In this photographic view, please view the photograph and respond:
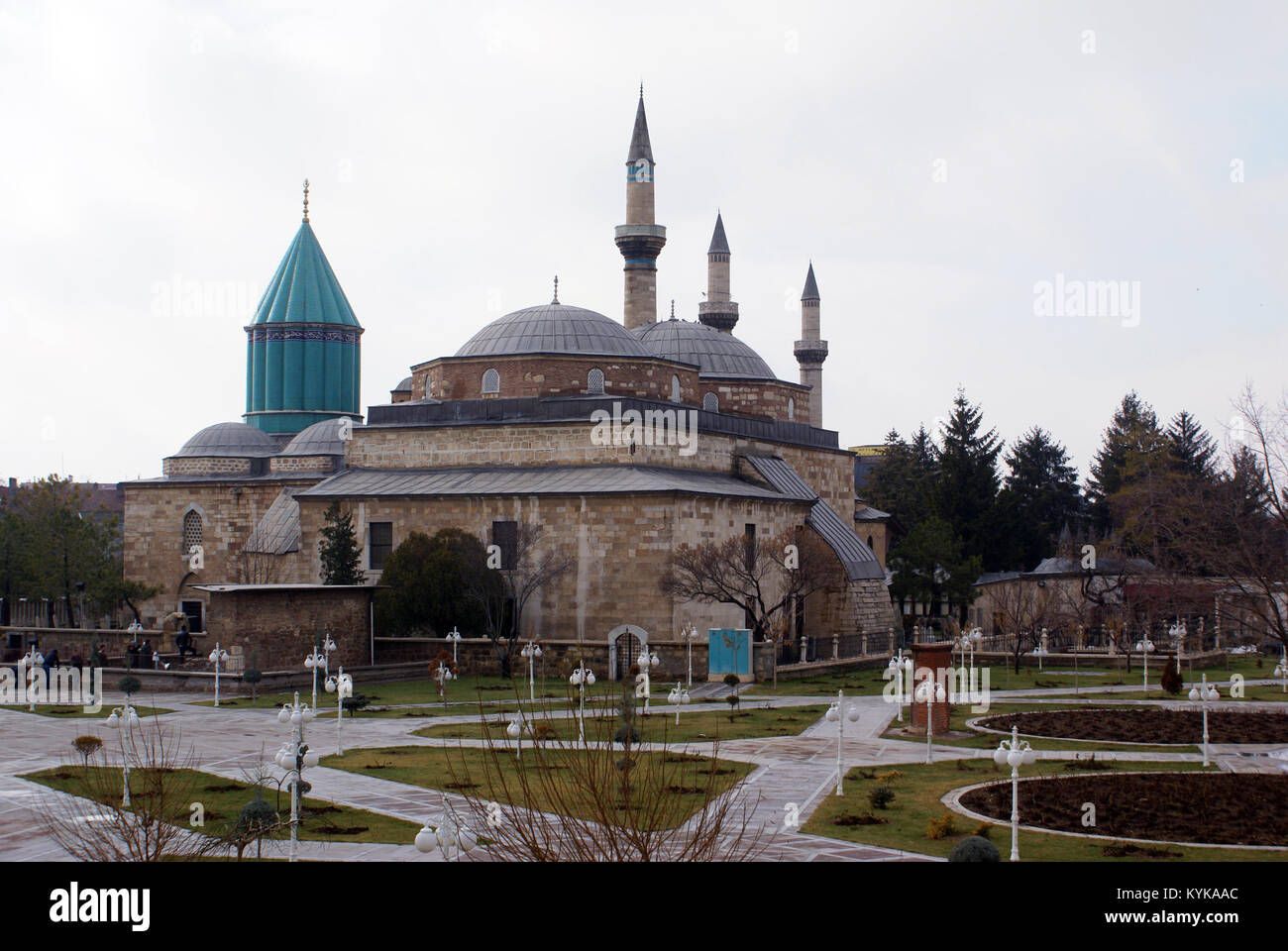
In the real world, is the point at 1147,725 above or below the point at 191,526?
A: below

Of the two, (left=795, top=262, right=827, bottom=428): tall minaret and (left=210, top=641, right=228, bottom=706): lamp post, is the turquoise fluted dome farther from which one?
(left=210, top=641, right=228, bottom=706): lamp post

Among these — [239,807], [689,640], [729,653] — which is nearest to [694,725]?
[689,640]

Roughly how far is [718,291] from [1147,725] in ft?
122

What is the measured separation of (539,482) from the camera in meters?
35.2

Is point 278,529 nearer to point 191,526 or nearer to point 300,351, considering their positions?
point 191,526

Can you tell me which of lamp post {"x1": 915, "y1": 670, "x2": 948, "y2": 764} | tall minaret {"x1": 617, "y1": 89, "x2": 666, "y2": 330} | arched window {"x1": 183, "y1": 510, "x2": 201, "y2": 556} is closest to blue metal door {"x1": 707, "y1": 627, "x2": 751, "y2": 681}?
lamp post {"x1": 915, "y1": 670, "x2": 948, "y2": 764}

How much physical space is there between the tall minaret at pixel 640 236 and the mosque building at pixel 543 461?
0.25ft

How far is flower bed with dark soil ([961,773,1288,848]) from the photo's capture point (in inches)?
509

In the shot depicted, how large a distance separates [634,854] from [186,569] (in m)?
41.4

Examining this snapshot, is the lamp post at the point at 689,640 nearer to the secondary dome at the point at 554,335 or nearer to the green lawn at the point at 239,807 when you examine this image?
the secondary dome at the point at 554,335
